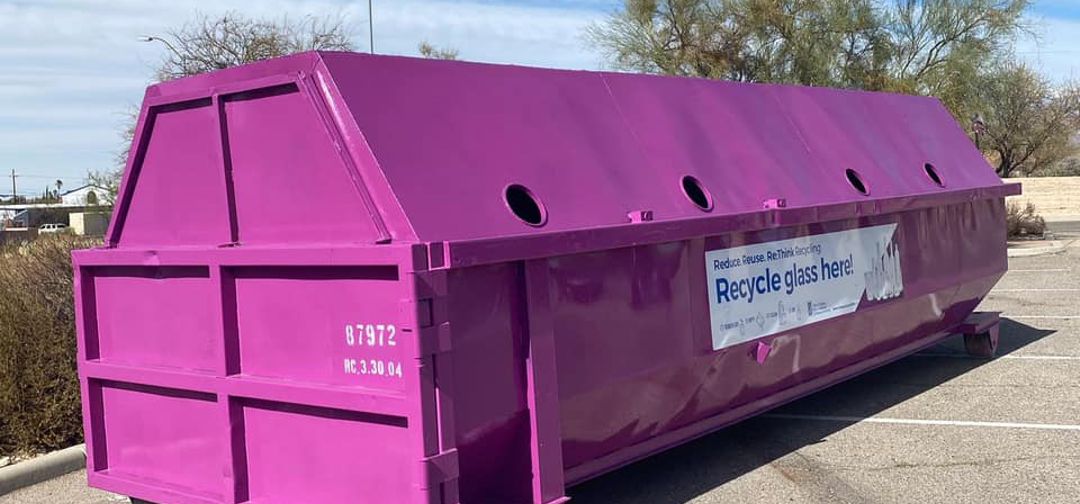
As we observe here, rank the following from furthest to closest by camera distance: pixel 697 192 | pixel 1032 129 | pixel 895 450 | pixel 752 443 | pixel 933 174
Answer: pixel 1032 129
pixel 933 174
pixel 752 443
pixel 895 450
pixel 697 192

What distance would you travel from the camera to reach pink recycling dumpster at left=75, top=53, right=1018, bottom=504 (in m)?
3.71

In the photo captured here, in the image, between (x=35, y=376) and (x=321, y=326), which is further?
(x=35, y=376)

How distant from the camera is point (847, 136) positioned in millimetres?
6938

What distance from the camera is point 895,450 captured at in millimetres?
5930

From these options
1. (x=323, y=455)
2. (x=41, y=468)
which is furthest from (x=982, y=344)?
(x=41, y=468)

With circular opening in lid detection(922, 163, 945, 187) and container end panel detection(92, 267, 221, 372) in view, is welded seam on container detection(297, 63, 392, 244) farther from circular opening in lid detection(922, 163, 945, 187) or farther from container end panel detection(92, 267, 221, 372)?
circular opening in lid detection(922, 163, 945, 187)

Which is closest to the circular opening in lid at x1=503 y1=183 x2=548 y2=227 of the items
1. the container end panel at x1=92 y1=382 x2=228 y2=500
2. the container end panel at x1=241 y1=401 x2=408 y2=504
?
the container end panel at x1=241 y1=401 x2=408 y2=504

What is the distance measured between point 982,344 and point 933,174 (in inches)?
73.5

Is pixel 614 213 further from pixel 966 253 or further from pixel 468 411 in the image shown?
pixel 966 253

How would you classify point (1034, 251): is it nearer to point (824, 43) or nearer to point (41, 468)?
point (824, 43)

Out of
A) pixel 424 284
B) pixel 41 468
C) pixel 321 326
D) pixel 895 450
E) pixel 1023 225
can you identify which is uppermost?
pixel 424 284

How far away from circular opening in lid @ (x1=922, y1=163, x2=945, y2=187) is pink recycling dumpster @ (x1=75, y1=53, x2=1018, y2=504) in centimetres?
239

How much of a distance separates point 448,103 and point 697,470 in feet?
8.96

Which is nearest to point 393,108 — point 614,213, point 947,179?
point 614,213
